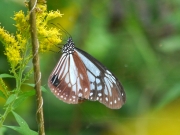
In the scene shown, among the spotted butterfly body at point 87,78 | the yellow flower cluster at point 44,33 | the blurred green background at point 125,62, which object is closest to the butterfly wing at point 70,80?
the spotted butterfly body at point 87,78

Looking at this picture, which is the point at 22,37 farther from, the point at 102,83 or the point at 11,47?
the point at 102,83

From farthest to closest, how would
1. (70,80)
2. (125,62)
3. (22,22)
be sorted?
(125,62) < (70,80) < (22,22)

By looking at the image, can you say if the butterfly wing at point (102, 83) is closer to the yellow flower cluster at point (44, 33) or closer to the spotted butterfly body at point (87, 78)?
the spotted butterfly body at point (87, 78)

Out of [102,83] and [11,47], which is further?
[102,83]

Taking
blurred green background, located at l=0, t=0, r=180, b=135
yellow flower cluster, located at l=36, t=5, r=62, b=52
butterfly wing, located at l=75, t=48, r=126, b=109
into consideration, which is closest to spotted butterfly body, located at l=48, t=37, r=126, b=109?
butterfly wing, located at l=75, t=48, r=126, b=109

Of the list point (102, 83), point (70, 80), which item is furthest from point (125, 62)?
point (70, 80)

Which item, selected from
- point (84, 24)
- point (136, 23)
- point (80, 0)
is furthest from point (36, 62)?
point (136, 23)
